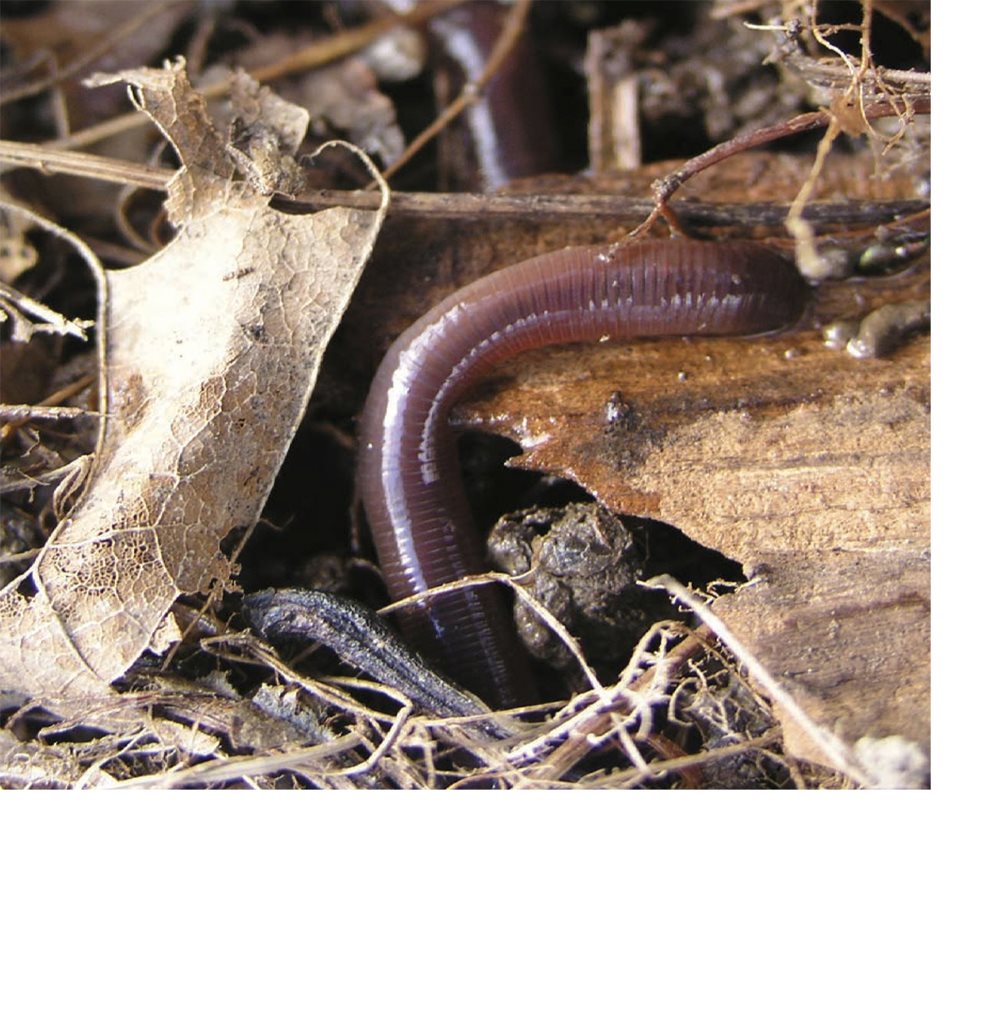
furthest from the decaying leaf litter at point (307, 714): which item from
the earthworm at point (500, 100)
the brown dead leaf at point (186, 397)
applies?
the earthworm at point (500, 100)

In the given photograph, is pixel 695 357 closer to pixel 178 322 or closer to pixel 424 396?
pixel 424 396

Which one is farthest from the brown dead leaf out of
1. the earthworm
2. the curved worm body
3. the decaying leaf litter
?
the earthworm

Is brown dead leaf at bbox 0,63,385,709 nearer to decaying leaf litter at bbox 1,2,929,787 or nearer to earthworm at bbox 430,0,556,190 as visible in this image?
decaying leaf litter at bbox 1,2,929,787

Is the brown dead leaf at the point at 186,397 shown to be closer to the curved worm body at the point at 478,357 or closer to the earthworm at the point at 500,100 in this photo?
the curved worm body at the point at 478,357

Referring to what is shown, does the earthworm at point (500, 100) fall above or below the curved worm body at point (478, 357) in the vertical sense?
above

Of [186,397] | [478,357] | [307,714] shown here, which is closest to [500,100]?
[478,357]
